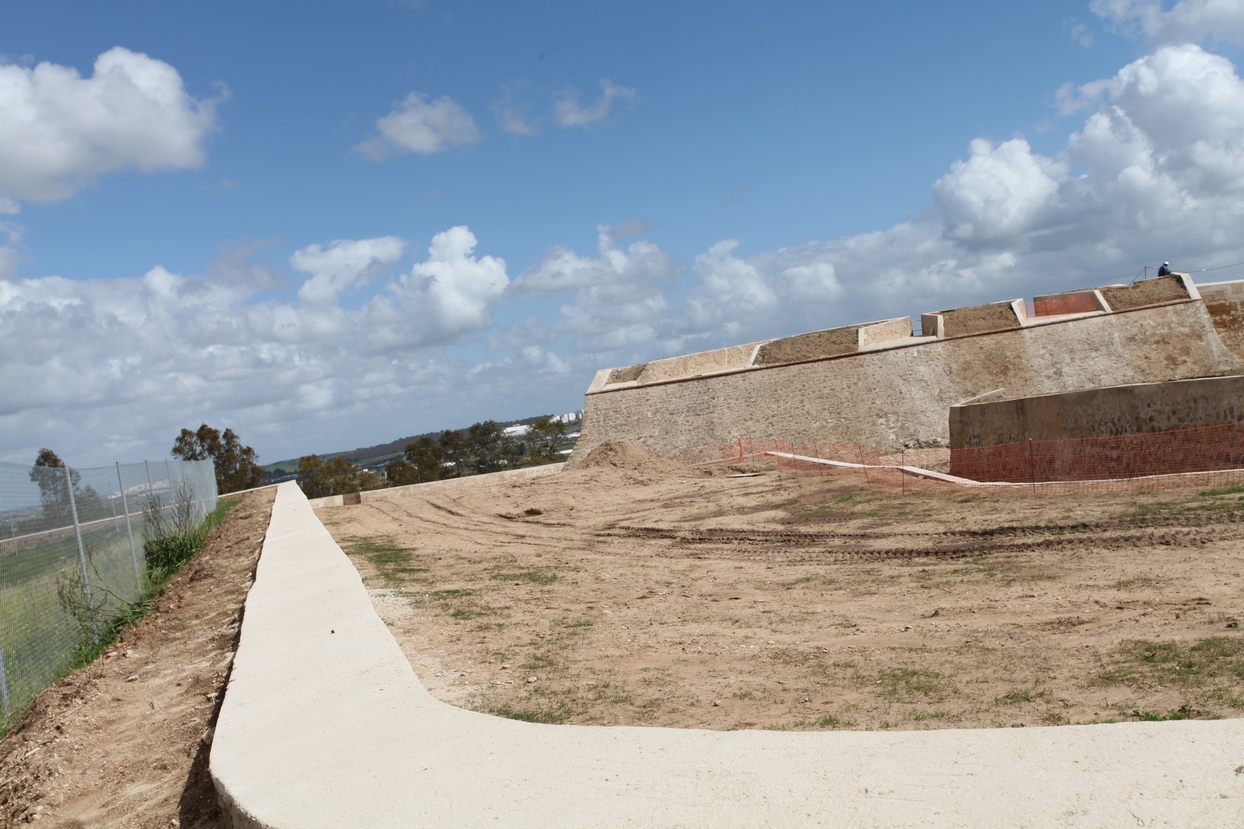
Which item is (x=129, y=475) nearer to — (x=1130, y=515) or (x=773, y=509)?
(x=773, y=509)

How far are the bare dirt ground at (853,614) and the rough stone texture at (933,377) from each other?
11.4 m

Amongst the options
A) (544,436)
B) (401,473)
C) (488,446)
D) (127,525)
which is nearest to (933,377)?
(127,525)

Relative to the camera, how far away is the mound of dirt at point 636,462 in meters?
24.8

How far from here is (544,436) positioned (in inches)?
2512

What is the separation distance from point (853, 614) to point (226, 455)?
53420mm

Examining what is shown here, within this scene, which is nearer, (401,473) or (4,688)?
(4,688)

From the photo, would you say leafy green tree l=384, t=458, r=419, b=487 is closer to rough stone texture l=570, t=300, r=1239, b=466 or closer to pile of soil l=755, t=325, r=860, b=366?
rough stone texture l=570, t=300, r=1239, b=466

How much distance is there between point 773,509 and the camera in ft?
51.7

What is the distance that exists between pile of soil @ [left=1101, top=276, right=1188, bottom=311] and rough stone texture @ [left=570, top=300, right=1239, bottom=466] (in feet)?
2.01

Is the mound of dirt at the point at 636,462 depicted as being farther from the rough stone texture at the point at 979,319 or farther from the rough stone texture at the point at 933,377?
the rough stone texture at the point at 979,319

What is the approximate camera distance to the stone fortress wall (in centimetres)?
2503

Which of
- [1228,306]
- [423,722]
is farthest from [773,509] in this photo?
[1228,306]

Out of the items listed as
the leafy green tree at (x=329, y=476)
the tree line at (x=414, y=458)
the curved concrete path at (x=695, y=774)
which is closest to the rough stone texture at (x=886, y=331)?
the tree line at (x=414, y=458)

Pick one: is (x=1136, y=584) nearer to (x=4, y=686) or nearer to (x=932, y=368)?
(x=4, y=686)
